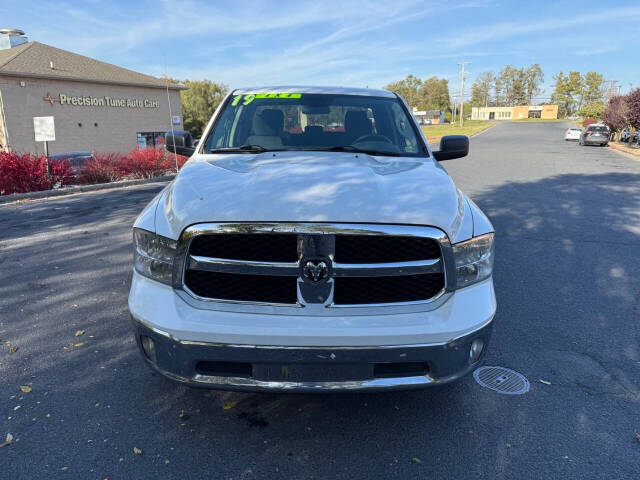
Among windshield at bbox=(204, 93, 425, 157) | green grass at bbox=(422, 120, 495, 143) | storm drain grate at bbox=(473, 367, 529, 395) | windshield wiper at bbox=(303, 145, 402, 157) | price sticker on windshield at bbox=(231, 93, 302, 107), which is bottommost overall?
storm drain grate at bbox=(473, 367, 529, 395)

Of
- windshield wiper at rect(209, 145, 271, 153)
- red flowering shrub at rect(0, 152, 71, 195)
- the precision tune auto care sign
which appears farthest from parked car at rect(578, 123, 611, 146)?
windshield wiper at rect(209, 145, 271, 153)

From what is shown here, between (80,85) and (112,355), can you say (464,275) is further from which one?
(80,85)

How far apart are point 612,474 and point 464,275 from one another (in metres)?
1.20

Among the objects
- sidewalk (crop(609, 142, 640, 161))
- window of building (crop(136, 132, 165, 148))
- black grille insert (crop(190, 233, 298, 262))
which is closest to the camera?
black grille insert (crop(190, 233, 298, 262))

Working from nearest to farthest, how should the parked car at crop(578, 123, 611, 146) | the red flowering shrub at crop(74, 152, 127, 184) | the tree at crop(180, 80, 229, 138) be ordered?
the red flowering shrub at crop(74, 152, 127, 184)
the parked car at crop(578, 123, 611, 146)
the tree at crop(180, 80, 229, 138)

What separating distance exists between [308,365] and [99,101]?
32.1 m

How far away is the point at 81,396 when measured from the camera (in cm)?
291

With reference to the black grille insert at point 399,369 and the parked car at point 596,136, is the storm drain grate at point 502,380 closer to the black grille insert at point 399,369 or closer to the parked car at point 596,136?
the black grille insert at point 399,369

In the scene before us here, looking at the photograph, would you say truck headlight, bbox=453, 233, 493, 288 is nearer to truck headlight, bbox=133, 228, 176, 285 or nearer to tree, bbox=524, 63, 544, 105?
truck headlight, bbox=133, 228, 176, 285

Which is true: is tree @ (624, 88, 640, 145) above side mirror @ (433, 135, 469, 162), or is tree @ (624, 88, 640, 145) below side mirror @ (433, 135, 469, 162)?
above

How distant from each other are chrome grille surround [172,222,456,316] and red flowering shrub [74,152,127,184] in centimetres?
1308

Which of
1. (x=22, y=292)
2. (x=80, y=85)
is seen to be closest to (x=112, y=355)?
(x=22, y=292)

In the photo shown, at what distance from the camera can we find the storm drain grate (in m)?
3.03

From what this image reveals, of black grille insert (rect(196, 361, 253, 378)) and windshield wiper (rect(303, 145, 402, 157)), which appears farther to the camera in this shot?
windshield wiper (rect(303, 145, 402, 157))
